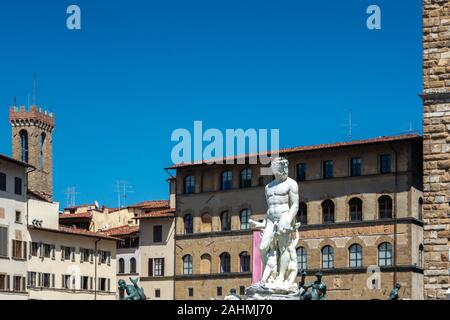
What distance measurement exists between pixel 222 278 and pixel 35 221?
12.2 metres

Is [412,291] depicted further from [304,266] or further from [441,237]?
→ [441,237]

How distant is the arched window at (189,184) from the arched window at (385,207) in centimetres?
1383

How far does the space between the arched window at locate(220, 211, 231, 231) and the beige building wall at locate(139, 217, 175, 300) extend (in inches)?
193

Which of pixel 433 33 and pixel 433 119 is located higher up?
pixel 433 33

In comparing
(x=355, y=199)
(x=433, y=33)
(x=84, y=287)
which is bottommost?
(x=84, y=287)

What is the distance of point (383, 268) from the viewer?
6188cm

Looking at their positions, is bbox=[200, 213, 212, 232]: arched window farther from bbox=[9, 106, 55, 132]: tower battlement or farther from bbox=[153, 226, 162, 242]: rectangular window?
bbox=[9, 106, 55, 132]: tower battlement

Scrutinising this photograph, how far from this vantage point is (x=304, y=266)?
65.0m

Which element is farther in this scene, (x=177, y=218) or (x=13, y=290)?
(x=177, y=218)

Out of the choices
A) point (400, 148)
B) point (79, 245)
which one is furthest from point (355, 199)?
point (79, 245)

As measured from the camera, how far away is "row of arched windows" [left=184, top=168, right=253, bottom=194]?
6906 centimetres

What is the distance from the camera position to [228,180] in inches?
2756
